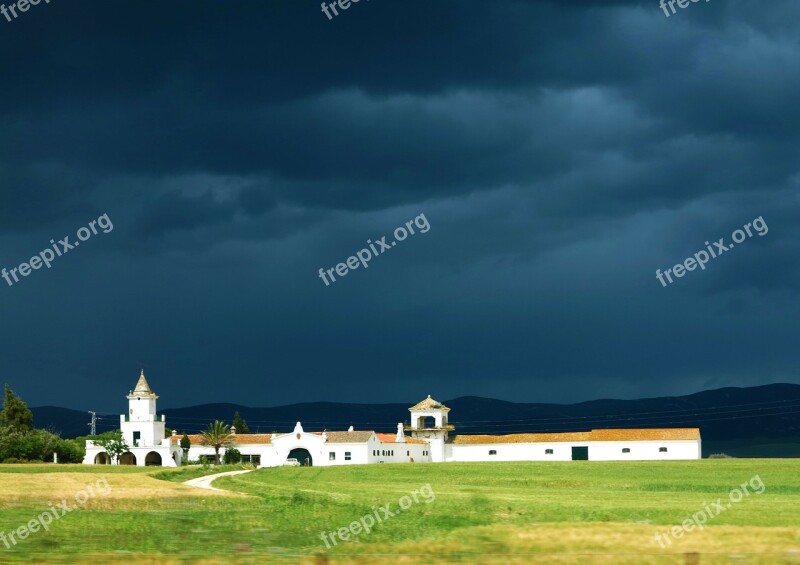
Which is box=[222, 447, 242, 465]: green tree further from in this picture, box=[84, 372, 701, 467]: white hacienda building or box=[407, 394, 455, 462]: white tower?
box=[407, 394, 455, 462]: white tower

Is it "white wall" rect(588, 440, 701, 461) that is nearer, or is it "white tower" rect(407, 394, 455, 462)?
"white wall" rect(588, 440, 701, 461)

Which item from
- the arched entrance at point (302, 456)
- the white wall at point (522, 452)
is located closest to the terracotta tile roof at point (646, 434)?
the white wall at point (522, 452)

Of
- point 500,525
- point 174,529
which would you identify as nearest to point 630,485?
point 500,525

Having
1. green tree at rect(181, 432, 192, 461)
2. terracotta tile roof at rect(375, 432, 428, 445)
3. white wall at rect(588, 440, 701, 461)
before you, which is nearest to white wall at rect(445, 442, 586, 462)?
white wall at rect(588, 440, 701, 461)

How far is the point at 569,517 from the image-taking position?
132ft

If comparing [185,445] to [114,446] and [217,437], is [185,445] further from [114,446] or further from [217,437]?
[114,446]

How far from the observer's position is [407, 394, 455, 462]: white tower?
132m

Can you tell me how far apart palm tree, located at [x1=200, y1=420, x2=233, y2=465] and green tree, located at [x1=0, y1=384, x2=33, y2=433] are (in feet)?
72.0

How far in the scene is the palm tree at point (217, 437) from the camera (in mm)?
138500

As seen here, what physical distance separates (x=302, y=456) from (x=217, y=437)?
11.2m

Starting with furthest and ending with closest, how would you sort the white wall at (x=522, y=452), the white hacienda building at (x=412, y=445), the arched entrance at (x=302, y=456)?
1. the arched entrance at (x=302, y=456)
2. the white wall at (x=522, y=452)
3. the white hacienda building at (x=412, y=445)

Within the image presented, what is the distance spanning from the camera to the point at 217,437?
13850cm

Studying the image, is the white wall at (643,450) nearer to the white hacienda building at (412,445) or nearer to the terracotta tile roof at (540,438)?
the white hacienda building at (412,445)

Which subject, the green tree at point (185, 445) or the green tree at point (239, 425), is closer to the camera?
the green tree at point (185, 445)
